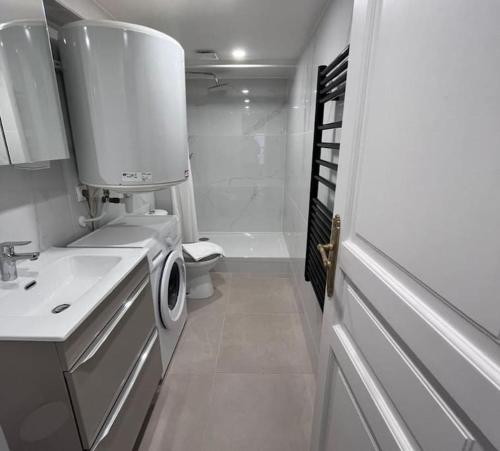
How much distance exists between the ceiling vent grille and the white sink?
201cm

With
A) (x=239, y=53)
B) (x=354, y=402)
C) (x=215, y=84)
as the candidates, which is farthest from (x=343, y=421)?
(x=215, y=84)

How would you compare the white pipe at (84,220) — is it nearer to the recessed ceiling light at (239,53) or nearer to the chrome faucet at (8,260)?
the chrome faucet at (8,260)

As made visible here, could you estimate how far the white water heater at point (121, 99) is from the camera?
50.0 inches

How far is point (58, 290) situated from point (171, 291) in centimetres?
88

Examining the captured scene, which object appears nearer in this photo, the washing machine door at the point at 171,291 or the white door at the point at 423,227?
the white door at the point at 423,227

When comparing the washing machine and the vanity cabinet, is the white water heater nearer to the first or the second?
the washing machine

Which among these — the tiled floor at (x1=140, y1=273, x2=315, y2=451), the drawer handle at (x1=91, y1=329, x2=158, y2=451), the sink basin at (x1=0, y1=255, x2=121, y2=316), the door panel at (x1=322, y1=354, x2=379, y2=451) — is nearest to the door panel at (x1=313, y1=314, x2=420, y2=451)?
the door panel at (x1=322, y1=354, x2=379, y2=451)

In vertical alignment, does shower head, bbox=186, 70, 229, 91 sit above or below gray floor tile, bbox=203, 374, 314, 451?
above

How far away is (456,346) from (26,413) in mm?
1192

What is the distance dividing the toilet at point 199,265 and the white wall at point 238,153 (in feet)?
4.05

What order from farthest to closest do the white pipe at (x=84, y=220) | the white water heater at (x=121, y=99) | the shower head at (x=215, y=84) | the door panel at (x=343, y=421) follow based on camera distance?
the shower head at (x=215, y=84) < the white pipe at (x=84, y=220) < the white water heater at (x=121, y=99) < the door panel at (x=343, y=421)

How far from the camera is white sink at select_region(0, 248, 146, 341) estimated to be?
807 millimetres

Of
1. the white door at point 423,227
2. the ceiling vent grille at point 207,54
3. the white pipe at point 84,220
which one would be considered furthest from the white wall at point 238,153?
the white door at point 423,227

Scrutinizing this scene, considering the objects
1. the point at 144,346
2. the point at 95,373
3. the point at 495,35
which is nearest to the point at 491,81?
the point at 495,35
